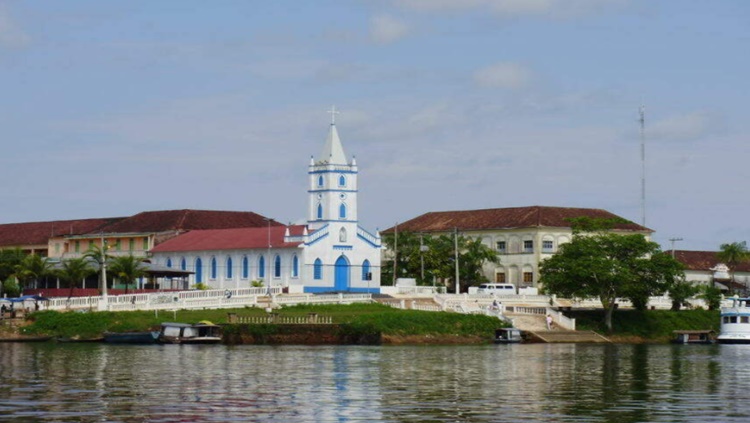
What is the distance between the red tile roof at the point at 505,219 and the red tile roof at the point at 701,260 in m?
15.2

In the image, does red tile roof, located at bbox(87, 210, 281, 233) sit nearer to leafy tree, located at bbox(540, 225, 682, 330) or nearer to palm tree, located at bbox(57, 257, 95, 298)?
palm tree, located at bbox(57, 257, 95, 298)

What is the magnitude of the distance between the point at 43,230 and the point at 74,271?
154ft

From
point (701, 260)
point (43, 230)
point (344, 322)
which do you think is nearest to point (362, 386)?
point (344, 322)

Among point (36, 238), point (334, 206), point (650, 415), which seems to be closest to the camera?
point (650, 415)

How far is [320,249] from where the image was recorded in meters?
108

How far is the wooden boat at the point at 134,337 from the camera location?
77.8 metres

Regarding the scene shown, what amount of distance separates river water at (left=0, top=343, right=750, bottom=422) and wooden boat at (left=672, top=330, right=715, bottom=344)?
23080mm

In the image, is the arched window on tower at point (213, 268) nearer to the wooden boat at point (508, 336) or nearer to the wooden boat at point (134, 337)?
the wooden boat at point (508, 336)

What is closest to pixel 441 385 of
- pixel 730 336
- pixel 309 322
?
pixel 309 322

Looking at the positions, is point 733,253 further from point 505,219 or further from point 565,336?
point 565,336

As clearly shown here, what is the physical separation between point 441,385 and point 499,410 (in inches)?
337

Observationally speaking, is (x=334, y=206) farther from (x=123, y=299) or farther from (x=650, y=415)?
(x=650, y=415)

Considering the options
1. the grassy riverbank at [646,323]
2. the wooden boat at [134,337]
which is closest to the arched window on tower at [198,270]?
the grassy riverbank at [646,323]

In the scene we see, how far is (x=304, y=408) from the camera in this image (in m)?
38.5
